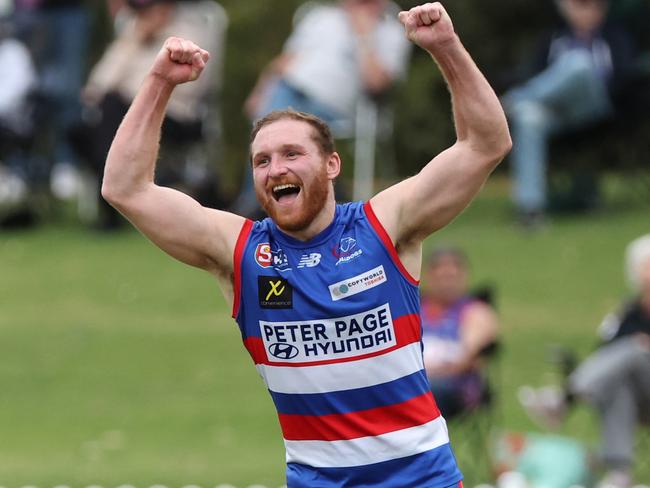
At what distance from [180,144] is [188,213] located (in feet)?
28.3

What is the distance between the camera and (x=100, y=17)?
17.5m

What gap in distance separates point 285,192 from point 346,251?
25cm

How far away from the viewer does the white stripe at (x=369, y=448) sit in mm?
4738

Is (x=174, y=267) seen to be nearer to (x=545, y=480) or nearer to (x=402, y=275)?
(x=545, y=480)

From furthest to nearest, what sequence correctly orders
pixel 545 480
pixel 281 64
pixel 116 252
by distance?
pixel 116 252
pixel 281 64
pixel 545 480

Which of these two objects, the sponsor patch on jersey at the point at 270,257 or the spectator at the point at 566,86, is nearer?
the sponsor patch on jersey at the point at 270,257

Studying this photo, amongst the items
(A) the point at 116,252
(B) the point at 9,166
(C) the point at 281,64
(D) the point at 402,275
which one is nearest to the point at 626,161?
(C) the point at 281,64

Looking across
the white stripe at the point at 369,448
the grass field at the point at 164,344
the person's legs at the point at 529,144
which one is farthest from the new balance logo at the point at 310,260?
the person's legs at the point at 529,144

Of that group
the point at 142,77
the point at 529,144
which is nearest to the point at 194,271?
the point at 142,77

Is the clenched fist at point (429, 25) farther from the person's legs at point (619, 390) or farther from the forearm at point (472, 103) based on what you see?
the person's legs at point (619, 390)

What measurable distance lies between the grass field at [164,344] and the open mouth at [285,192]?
4251mm

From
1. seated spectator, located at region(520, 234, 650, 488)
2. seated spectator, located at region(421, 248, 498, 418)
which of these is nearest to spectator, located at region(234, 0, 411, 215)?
seated spectator, located at region(421, 248, 498, 418)

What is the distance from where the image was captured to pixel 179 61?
4840 millimetres

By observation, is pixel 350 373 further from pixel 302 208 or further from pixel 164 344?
pixel 164 344
